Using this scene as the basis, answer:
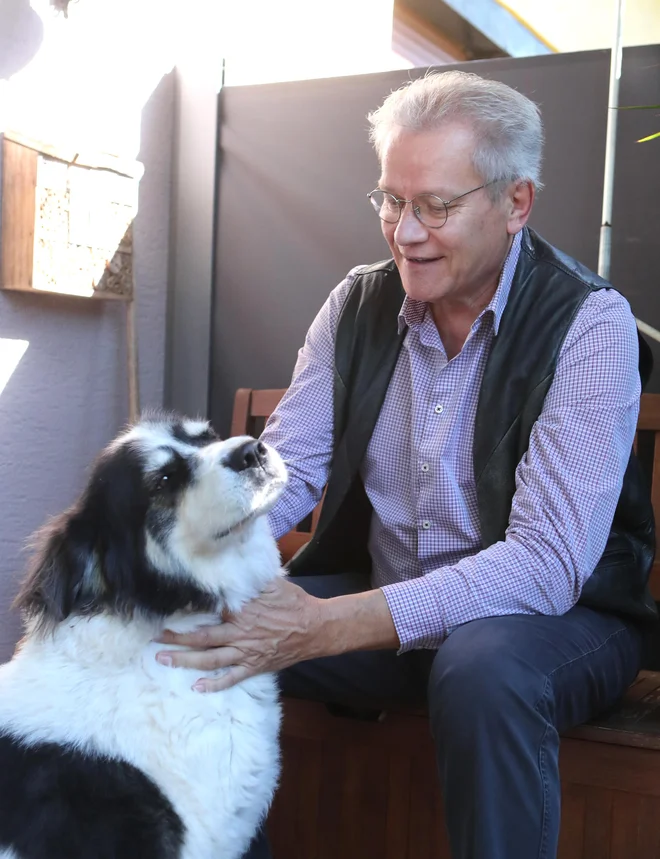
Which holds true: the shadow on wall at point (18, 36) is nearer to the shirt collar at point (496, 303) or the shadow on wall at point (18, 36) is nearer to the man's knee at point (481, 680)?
the shirt collar at point (496, 303)

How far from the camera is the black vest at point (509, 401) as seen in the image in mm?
1647

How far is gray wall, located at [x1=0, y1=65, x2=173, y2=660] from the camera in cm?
266

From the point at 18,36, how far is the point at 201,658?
1.93 metres

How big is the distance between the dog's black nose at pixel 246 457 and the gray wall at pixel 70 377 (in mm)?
1475

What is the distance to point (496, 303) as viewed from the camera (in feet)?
5.61

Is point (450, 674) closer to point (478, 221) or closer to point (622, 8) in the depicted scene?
point (478, 221)

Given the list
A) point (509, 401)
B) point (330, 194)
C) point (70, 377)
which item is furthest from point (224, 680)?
point (330, 194)

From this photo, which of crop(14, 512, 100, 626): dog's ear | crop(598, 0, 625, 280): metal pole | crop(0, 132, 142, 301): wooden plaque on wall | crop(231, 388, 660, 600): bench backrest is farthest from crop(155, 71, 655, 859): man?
crop(0, 132, 142, 301): wooden plaque on wall

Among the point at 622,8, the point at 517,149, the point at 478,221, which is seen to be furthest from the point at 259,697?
the point at 622,8

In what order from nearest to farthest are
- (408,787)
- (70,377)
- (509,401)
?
(509,401), (408,787), (70,377)

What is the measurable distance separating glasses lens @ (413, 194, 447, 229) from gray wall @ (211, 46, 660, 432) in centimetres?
98

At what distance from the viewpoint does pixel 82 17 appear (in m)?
2.74

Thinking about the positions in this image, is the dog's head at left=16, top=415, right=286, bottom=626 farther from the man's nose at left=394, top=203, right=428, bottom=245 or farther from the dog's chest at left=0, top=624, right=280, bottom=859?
the man's nose at left=394, top=203, right=428, bottom=245

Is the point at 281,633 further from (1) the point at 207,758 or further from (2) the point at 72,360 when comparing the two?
(2) the point at 72,360
